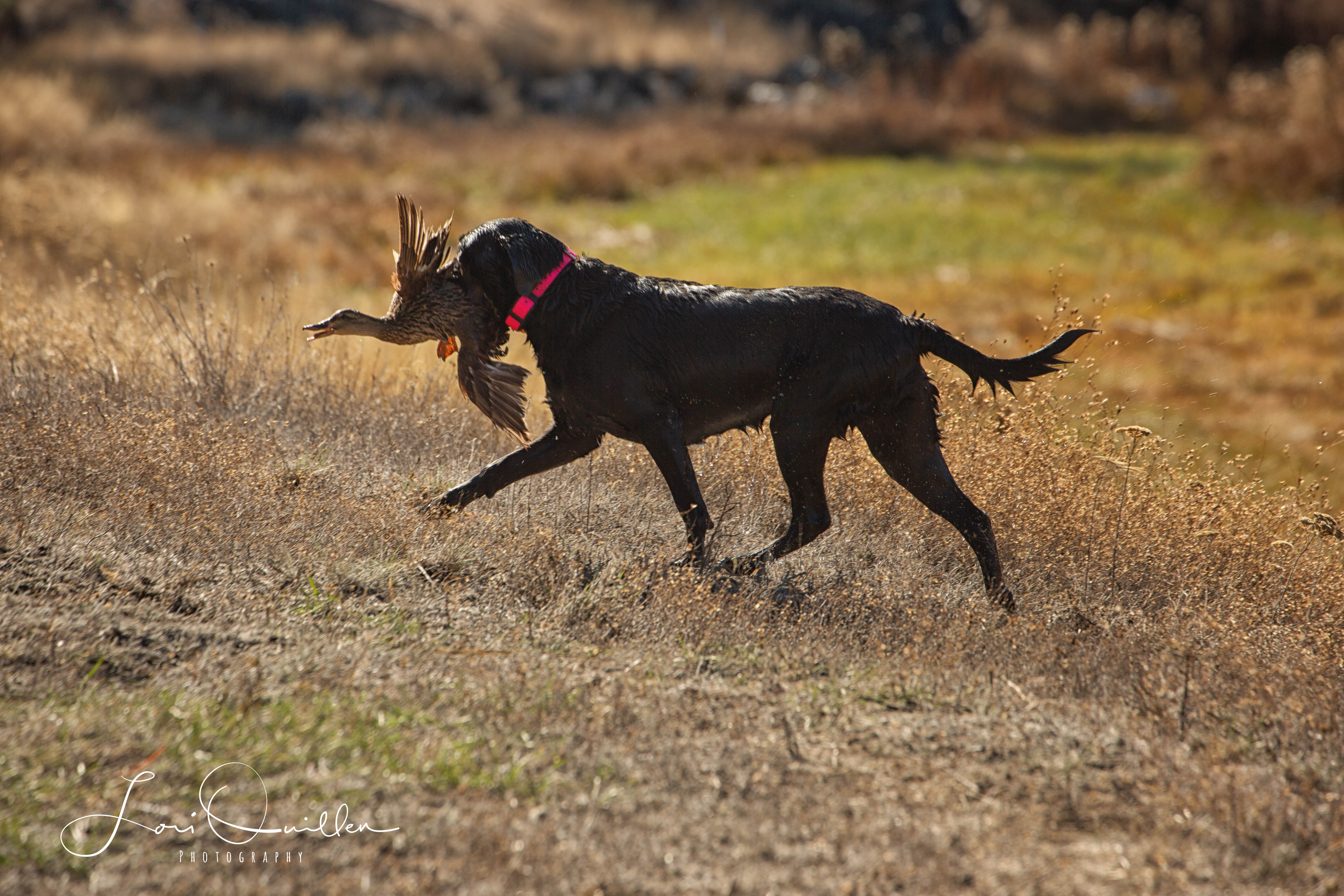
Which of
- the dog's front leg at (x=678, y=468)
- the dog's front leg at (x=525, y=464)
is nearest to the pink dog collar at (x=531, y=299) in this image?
the dog's front leg at (x=525, y=464)

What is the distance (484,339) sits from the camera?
4.52m

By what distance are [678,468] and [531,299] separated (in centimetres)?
91

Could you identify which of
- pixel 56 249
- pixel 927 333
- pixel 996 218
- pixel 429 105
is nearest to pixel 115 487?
pixel 927 333

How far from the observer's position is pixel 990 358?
451 cm

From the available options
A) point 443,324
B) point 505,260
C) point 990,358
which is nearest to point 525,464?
point 443,324

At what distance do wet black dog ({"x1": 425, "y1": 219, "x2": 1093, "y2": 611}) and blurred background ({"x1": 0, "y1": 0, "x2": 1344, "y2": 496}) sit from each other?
5.61 feet

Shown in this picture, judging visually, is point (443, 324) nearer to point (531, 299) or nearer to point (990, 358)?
point (531, 299)

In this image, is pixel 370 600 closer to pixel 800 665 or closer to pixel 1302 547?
pixel 800 665

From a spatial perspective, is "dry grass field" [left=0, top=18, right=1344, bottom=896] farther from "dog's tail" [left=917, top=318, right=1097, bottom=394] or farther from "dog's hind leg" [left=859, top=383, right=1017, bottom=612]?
"dog's tail" [left=917, top=318, right=1097, bottom=394]

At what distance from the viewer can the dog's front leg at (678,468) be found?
14.2 ft

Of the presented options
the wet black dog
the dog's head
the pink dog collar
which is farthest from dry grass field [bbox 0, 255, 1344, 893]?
the dog's head

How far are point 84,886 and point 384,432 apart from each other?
12.1ft

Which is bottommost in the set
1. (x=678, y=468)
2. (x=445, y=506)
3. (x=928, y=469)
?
(x=445, y=506)

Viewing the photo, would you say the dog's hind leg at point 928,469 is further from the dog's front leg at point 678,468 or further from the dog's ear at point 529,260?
the dog's ear at point 529,260
